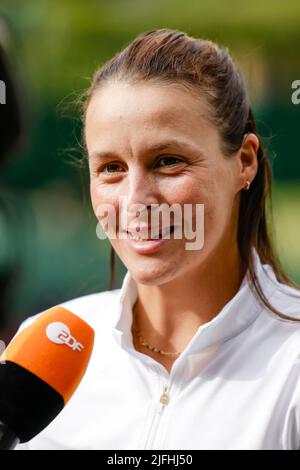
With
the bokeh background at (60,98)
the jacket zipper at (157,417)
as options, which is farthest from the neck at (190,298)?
the bokeh background at (60,98)

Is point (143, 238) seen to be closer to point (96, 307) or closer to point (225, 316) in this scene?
point (225, 316)

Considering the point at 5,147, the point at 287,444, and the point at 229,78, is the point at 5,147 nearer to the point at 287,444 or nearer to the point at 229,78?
the point at 229,78

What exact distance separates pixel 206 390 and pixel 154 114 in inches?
16.9

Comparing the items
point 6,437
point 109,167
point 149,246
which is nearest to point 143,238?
point 149,246

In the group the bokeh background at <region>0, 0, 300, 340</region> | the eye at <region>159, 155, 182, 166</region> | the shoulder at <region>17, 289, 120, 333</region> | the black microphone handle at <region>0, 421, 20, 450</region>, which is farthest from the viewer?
the bokeh background at <region>0, 0, 300, 340</region>

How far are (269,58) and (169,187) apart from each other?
1881mm

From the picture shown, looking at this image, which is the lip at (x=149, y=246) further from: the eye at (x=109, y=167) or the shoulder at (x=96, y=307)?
the shoulder at (x=96, y=307)

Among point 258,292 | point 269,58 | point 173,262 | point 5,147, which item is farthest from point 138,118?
point 269,58

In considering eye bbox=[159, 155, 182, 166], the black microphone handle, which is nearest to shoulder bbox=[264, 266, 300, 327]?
eye bbox=[159, 155, 182, 166]

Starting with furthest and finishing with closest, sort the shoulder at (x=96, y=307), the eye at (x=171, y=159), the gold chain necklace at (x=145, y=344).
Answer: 1. the shoulder at (x=96, y=307)
2. the gold chain necklace at (x=145, y=344)
3. the eye at (x=171, y=159)

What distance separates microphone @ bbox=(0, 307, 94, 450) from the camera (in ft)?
2.64

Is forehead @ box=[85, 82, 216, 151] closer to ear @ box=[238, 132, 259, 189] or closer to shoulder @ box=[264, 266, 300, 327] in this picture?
ear @ box=[238, 132, 259, 189]

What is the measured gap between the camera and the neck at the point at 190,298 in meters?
1.09

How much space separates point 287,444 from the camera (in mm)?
958
